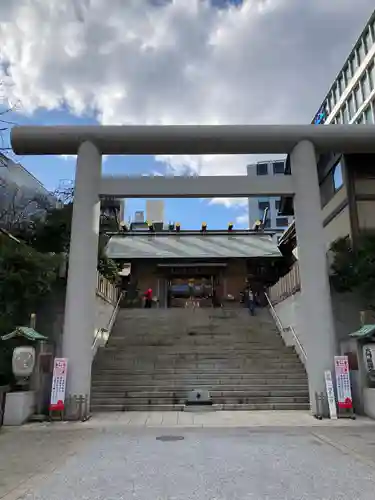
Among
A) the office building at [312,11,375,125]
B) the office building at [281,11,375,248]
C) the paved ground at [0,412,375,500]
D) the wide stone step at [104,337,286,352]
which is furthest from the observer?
the office building at [312,11,375,125]

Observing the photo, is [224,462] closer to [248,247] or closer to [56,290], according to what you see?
[56,290]

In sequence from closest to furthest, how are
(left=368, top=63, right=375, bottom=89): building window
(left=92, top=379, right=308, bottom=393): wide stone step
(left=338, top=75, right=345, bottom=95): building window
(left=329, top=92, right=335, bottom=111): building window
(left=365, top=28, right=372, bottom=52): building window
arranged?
1. (left=92, top=379, right=308, bottom=393): wide stone step
2. (left=368, top=63, right=375, bottom=89): building window
3. (left=365, top=28, right=372, bottom=52): building window
4. (left=338, top=75, right=345, bottom=95): building window
5. (left=329, top=92, right=335, bottom=111): building window

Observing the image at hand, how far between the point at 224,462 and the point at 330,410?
558 centimetres

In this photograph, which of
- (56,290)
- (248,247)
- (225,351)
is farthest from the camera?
(248,247)

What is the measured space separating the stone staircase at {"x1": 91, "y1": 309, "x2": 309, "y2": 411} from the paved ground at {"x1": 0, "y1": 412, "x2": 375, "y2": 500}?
101 inches

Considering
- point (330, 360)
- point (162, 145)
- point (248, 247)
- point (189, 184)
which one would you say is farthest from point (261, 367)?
point (248, 247)

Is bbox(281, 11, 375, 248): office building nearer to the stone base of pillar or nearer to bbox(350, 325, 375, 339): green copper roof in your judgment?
bbox(350, 325, 375, 339): green copper roof

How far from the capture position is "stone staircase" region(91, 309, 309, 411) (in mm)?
12305

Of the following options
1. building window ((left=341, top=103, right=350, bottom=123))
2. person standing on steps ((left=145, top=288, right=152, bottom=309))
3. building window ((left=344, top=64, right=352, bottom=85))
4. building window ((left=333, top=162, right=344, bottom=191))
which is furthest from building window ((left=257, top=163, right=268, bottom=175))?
building window ((left=333, top=162, right=344, bottom=191))

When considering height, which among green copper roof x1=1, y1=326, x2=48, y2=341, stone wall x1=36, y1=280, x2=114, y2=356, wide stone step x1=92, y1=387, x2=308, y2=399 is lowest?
wide stone step x1=92, y1=387, x2=308, y2=399

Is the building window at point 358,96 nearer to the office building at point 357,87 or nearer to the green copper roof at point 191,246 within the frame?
the office building at point 357,87

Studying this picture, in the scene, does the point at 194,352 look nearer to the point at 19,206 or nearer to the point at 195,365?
the point at 195,365

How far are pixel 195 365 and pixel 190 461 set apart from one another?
8.11 metres

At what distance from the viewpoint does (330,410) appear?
10688 millimetres
